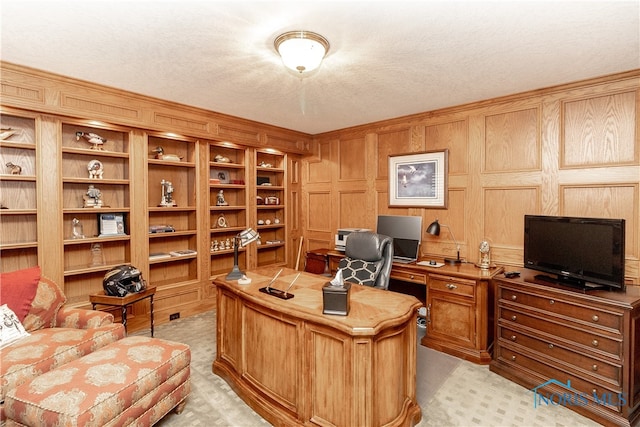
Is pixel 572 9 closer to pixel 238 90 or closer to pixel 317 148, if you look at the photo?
pixel 238 90

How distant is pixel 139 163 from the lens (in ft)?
11.7

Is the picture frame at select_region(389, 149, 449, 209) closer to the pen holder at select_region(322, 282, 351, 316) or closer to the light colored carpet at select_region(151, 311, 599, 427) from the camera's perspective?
the light colored carpet at select_region(151, 311, 599, 427)

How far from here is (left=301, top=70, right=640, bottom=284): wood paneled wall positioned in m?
2.73

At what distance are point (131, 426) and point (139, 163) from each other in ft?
8.88

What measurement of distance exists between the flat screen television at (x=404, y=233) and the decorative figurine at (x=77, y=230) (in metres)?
3.48

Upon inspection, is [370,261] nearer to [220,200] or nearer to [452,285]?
[452,285]

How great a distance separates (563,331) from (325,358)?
1.93 meters

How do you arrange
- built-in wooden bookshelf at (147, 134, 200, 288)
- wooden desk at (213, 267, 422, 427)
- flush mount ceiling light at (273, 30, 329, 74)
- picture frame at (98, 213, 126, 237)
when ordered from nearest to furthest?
1. wooden desk at (213, 267, 422, 427)
2. flush mount ceiling light at (273, 30, 329, 74)
3. picture frame at (98, 213, 126, 237)
4. built-in wooden bookshelf at (147, 134, 200, 288)

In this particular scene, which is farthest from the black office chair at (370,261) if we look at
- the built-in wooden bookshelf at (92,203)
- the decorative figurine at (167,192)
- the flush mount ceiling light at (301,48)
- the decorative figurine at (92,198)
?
the decorative figurine at (92,198)

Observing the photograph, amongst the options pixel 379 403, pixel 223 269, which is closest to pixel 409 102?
pixel 379 403

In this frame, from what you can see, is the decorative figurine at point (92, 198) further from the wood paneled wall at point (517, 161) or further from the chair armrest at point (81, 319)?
the wood paneled wall at point (517, 161)

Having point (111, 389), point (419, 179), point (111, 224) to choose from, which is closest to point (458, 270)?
point (419, 179)

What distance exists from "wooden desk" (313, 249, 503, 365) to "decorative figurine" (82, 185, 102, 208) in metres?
3.53

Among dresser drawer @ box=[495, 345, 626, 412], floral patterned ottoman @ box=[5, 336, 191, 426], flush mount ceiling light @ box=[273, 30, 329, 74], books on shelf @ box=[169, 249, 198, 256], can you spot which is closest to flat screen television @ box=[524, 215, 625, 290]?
dresser drawer @ box=[495, 345, 626, 412]
